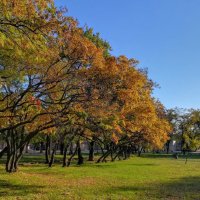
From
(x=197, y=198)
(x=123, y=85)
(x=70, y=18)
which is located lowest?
(x=197, y=198)

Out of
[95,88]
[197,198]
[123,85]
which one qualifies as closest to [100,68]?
[95,88]

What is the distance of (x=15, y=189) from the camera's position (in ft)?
51.7

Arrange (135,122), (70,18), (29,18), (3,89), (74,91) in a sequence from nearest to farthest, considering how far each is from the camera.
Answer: (29,18)
(70,18)
(74,91)
(3,89)
(135,122)

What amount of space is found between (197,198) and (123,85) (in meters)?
6.83

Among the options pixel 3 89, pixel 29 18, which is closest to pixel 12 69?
pixel 3 89

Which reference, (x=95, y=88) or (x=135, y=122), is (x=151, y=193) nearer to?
Result: (x=95, y=88)

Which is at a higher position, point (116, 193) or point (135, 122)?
point (135, 122)

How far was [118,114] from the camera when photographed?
19672mm

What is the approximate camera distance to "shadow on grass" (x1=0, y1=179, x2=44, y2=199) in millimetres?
14427

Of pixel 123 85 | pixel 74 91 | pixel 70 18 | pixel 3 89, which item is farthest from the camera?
pixel 3 89

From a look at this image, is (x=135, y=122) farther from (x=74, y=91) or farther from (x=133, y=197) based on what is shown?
(x=133, y=197)

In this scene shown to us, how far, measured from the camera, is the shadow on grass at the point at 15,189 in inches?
568

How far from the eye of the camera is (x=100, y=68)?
17.4 m

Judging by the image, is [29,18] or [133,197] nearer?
[29,18]
